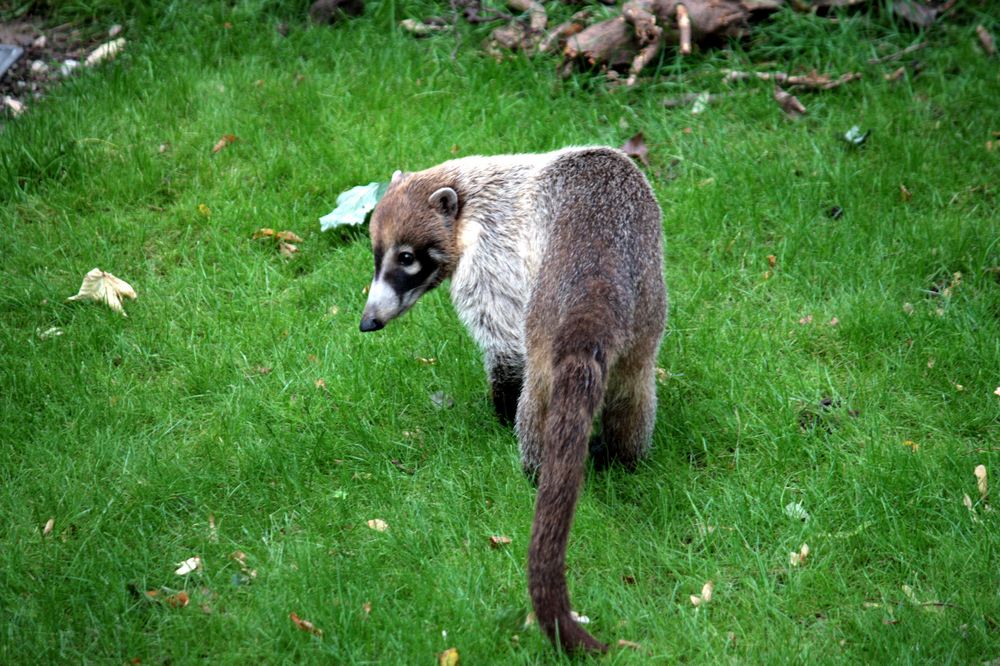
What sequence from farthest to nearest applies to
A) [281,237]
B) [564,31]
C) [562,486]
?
[564,31] → [281,237] → [562,486]

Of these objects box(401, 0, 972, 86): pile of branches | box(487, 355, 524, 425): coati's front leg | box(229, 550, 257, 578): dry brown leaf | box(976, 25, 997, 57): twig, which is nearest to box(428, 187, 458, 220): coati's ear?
box(487, 355, 524, 425): coati's front leg

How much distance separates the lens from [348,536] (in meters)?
4.29

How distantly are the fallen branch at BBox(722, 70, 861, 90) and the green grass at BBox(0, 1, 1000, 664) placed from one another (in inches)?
4.6

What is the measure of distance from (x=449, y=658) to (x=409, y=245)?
191 centimetres

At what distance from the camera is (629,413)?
441cm

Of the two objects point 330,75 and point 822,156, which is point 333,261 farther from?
point 822,156

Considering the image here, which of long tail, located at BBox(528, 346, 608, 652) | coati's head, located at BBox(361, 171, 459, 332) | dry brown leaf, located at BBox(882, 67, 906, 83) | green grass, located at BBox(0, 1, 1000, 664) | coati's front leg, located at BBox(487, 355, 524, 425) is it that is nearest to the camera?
long tail, located at BBox(528, 346, 608, 652)

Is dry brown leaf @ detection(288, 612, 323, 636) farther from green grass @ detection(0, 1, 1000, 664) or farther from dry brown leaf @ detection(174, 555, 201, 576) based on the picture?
dry brown leaf @ detection(174, 555, 201, 576)

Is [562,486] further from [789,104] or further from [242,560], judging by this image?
[789,104]

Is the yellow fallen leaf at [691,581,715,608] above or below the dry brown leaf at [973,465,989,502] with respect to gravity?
above

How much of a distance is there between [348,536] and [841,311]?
8.91ft

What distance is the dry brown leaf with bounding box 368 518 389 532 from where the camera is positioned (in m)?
4.29

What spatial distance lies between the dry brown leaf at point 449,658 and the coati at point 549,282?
0.47 m

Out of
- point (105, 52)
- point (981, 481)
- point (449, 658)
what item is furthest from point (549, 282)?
point (105, 52)
